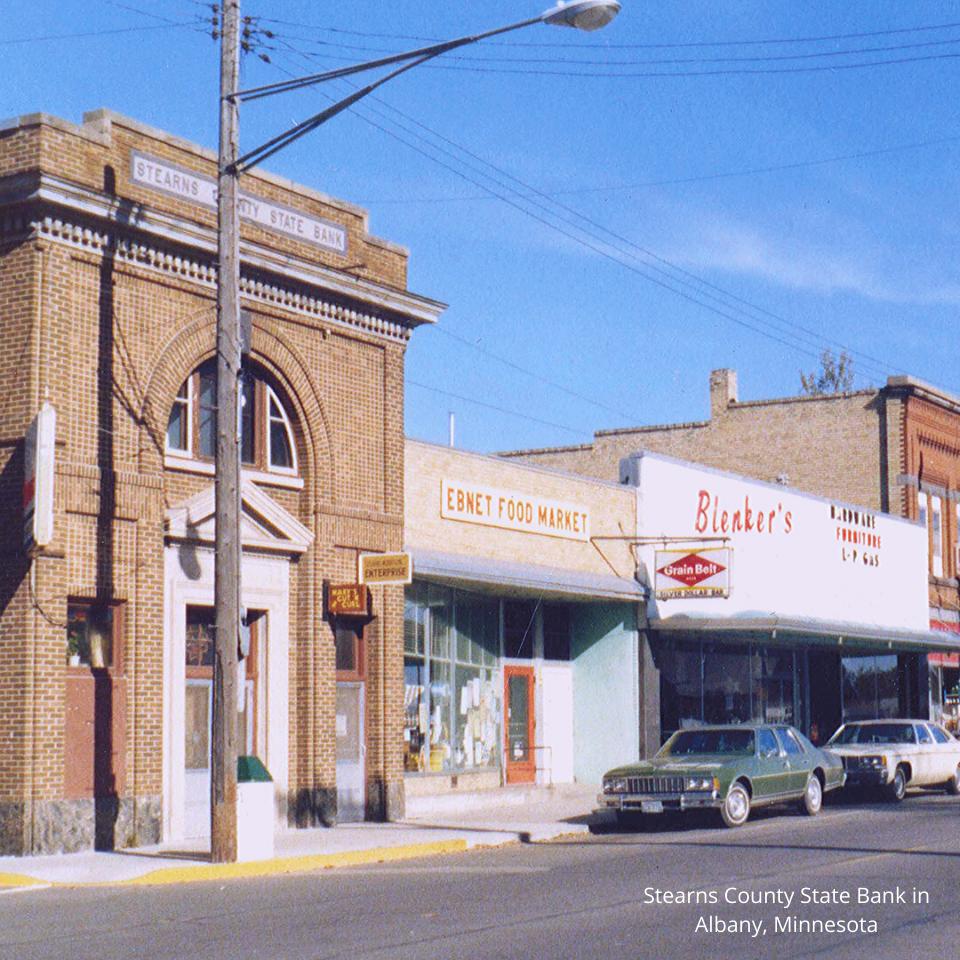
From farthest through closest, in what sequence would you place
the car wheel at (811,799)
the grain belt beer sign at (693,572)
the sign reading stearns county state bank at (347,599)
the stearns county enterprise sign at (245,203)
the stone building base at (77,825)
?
the grain belt beer sign at (693,572), the car wheel at (811,799), the sign reading stearns county state bank at (347,599), the stearns county enterprise sign at (245,203), the stone building base at (77,825)

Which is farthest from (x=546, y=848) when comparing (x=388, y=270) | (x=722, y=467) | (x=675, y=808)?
(x=722, y=467)

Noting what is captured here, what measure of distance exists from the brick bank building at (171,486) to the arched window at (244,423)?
3cm

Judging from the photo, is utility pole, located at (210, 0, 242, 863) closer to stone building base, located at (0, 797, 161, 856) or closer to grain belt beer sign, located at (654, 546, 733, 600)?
stone building base, located at (0, 797, 161, 856)

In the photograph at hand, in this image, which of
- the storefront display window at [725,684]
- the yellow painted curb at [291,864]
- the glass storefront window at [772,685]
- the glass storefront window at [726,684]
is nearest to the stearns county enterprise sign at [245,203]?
the yellow painted curb at [291,864]

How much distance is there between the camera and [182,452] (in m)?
20.3

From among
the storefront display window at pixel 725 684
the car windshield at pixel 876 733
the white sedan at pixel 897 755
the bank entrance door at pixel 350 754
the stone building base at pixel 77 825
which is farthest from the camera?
the storefront display window at pixel 725 684

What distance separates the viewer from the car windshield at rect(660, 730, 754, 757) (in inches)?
893

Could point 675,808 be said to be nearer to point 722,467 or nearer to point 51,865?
point 51,865

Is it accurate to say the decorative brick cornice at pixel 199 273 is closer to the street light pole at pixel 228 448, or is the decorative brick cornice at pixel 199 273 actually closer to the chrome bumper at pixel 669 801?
the street light pole at pixel 228 448

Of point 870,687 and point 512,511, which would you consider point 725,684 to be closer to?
point 870,687

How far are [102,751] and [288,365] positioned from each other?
5.99 metres

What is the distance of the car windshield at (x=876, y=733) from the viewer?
2827cm

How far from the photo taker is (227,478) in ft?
56.8

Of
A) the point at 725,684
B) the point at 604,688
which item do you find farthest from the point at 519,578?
the point at 725,684
